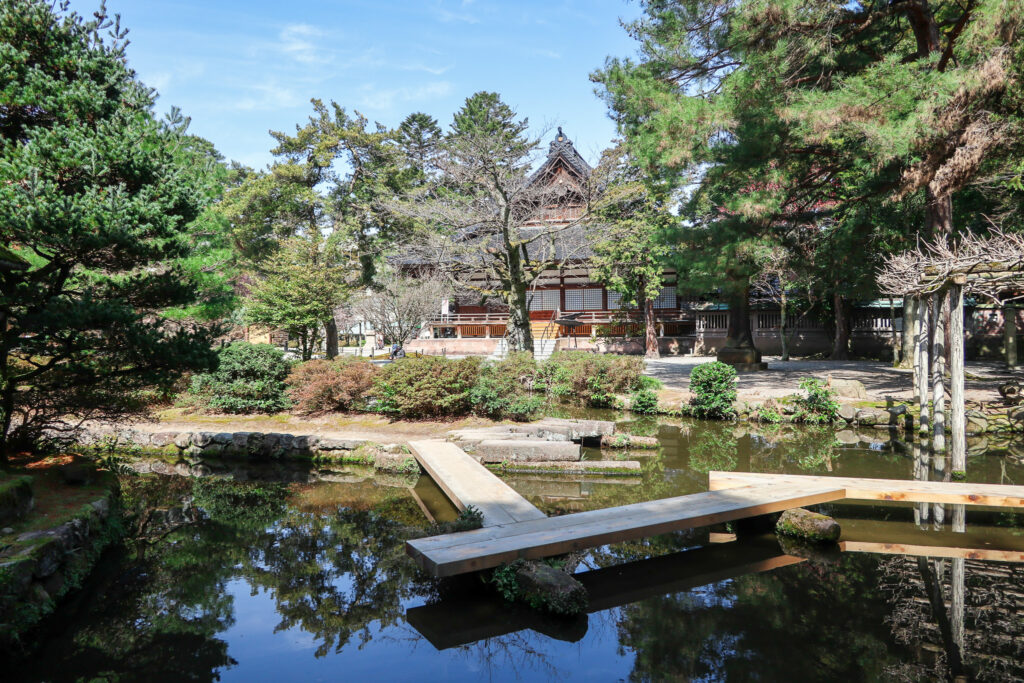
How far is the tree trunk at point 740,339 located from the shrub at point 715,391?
20.2 feet

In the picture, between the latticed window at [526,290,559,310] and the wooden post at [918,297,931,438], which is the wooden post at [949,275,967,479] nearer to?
the wooden post at [918,297,931,438]

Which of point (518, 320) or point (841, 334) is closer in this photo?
point (518, 320)

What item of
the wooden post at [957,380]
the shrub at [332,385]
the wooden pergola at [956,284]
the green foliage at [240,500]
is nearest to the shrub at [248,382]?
the shrub at [332,385]

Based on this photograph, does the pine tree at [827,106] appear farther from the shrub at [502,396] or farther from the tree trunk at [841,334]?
the tree trunk at [841,334]

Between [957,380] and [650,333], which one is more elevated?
[650,333]

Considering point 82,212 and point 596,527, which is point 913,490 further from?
point 82,212

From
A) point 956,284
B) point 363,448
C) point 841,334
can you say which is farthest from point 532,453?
point 841,334

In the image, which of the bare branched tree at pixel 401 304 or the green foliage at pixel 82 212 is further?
the bare branched tree at pixel 401 304

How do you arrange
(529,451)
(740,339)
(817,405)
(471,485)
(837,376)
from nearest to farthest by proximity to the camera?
1. (471,485)
2. (529,451)
3. (817,405)
4. (837,376)
5. (740,339)

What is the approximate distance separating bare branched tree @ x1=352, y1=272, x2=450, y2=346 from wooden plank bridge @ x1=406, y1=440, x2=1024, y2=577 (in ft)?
44.6

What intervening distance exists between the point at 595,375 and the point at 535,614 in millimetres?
8558

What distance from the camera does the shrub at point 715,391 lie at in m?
11.7

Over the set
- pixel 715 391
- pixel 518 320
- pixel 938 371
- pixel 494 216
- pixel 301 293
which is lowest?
pixel 715 391

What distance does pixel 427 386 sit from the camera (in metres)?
10.2
